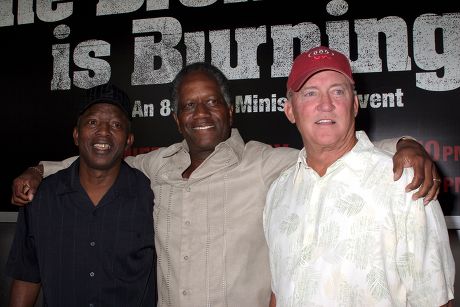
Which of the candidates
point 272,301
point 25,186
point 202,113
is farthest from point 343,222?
point 25,186

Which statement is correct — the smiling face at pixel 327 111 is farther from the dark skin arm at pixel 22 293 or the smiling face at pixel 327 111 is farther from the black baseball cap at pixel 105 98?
the dark skin arm at pixel 22 293

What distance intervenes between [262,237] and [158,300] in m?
0.50

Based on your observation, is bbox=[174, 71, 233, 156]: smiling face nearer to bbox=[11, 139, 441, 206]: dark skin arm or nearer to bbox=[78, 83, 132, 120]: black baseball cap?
bbox=[78, 83, 132, 120]: black baseball cap

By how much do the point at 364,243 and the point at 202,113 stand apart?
2.65ft

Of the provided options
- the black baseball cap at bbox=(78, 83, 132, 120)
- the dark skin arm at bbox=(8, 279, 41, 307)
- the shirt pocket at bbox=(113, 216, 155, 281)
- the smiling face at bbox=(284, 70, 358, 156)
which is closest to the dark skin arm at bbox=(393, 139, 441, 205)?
the smiling face at bbox=(284, 70, 358, 156)

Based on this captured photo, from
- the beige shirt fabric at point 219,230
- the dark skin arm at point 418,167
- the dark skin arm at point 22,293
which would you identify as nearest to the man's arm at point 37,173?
the beige shirt fabric at point 219,230

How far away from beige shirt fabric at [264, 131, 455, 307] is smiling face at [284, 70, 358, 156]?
0.20ft

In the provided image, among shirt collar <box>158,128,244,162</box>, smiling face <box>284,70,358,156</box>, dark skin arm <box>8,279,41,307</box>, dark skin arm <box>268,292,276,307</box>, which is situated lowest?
dark skin arm <box>8,279,41,307</box>

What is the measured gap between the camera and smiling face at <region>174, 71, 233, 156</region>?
1572 millimetres

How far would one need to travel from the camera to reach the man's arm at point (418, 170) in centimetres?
103

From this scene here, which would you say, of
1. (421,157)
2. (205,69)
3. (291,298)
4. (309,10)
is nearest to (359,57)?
(309,10)

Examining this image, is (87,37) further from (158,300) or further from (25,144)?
(158,300)

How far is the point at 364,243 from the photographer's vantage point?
105cm

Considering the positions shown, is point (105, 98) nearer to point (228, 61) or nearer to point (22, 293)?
point (22, 293)
